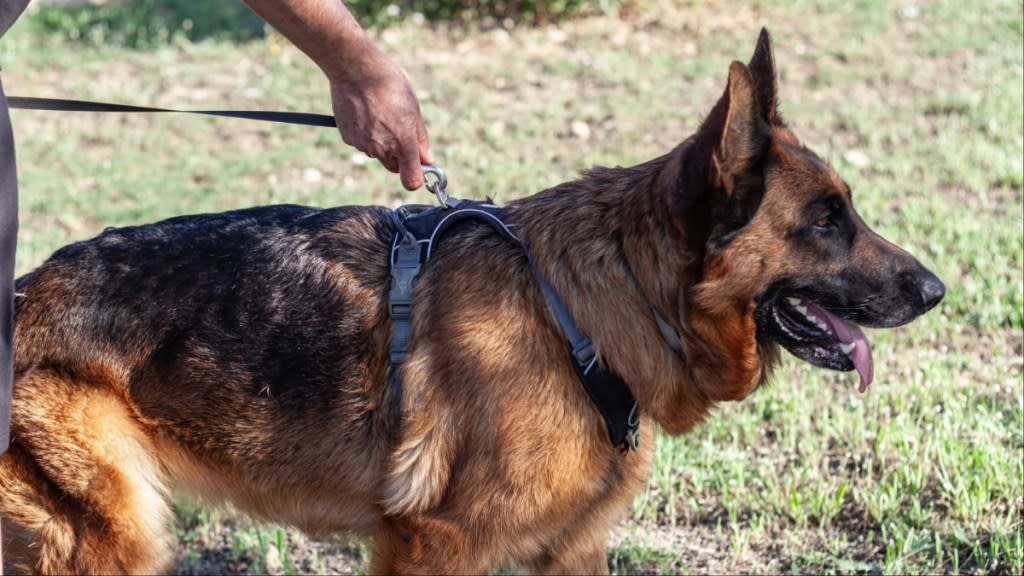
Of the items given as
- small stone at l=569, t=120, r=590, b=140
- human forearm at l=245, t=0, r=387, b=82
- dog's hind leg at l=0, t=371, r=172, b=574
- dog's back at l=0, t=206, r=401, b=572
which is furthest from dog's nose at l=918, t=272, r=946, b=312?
small stone at l=569, t=120, r=590, b=140

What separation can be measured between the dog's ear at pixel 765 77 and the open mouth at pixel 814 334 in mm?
546

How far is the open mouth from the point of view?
317 cm

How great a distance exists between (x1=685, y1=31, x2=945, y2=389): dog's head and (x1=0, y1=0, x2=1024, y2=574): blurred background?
0.95 meters

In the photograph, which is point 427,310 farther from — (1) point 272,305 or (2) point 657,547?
(2) point 657,547

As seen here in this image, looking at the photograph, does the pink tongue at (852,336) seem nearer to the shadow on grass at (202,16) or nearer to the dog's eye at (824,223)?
the dog's eye at (824,223)

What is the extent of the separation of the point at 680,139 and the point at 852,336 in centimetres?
492

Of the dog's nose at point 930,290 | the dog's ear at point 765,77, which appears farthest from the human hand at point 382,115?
the dog's nose at point 930,290

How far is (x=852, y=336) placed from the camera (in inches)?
127

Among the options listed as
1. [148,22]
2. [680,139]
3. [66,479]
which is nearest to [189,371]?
[66,479]

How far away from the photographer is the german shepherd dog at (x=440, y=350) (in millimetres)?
3076

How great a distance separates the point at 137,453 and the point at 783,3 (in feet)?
28.8

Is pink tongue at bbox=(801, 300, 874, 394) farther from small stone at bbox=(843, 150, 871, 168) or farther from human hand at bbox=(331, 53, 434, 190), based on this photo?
small stone at bbox=(843, 150, 871, 168)

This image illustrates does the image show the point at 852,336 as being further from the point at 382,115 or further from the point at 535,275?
the point at 382,115

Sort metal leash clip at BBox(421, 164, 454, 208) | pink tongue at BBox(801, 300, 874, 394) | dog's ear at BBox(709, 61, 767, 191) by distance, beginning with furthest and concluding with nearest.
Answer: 1. metal leash clip at BBox(421, 164, 454, 208)
2. pink tongue at BBox(801, 300, 874, 394)
3. dog's ear at BBox(709, 61, 767, 191)
